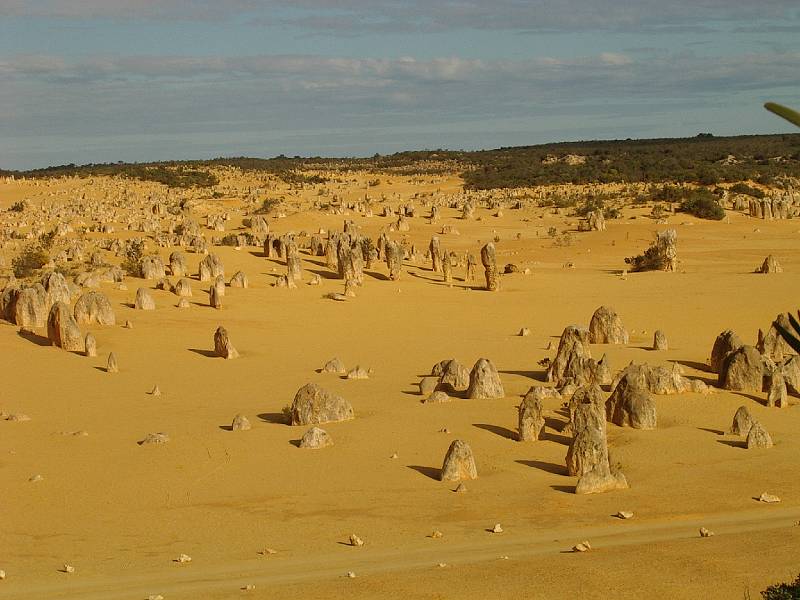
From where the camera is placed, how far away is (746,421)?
12.0 meters

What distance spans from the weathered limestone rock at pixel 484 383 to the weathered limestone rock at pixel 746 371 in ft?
9.76

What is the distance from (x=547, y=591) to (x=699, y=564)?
49.5 inches

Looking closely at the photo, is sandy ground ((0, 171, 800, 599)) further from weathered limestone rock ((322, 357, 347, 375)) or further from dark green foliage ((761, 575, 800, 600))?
dark green foliage ((761, 575, 800, 600))

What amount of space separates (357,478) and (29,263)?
17084 mm

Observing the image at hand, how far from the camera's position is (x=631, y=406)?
1250 cm

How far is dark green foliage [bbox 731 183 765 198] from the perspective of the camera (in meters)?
46.8

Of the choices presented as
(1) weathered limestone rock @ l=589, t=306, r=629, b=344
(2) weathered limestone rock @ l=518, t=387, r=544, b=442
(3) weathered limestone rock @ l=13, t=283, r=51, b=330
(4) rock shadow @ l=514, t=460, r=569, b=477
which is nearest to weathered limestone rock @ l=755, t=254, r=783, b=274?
(1) weathered limestone rock @ l=589, t=306, r=629, b=344

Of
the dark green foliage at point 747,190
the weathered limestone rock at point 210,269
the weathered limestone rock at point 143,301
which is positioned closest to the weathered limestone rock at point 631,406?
the weathered limestone rock at point 143,301

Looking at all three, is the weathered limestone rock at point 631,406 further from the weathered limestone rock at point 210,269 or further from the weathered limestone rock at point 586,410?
the weathered limestone rock at point 210,269

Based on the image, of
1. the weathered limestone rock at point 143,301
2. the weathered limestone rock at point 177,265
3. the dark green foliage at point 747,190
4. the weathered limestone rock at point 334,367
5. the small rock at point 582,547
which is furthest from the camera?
the dark green foliage at point 747,190

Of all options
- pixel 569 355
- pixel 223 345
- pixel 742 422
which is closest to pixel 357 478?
pixel 742 422

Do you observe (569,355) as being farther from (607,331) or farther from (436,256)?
(436,256)

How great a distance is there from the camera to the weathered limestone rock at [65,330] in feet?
57.8

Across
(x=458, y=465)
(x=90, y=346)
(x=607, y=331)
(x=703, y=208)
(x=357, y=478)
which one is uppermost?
(x=703, y=208)
